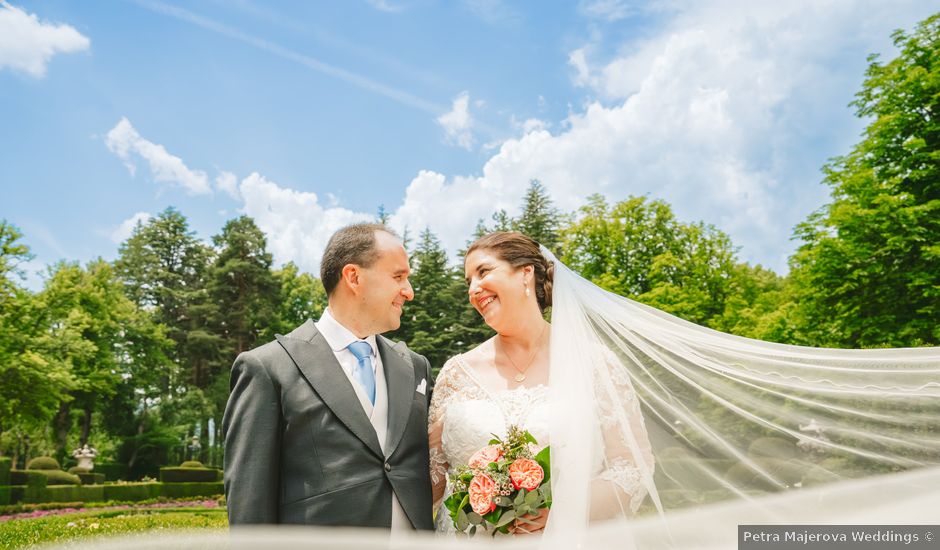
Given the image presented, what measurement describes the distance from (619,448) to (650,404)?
0.30 m

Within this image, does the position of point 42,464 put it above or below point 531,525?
below

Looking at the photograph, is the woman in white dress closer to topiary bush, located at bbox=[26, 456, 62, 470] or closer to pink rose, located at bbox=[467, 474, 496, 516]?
pink rose, located at bbox=[467, 474, 496, 516]

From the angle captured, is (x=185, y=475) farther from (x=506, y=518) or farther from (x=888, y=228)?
(x=506, y=518)

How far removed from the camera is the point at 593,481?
3.49 meters

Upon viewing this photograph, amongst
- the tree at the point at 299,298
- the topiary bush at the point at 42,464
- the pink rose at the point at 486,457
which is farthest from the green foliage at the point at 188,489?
the pink rose at the point at 486,457

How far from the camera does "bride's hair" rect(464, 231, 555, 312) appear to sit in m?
4.63

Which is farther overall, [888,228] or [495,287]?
[888,228]

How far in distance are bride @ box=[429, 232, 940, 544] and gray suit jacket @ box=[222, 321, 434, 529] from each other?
2.18 ft

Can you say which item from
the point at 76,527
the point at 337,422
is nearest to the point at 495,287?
the point at 337,422

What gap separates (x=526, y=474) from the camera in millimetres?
3430

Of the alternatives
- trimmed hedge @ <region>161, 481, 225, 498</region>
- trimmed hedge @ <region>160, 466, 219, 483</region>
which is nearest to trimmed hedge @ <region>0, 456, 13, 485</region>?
trimmed hedge @ <region>161, 481, 225, 498</region>

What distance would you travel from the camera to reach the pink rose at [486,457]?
11.7 feet

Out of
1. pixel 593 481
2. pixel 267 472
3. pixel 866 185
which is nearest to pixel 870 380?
pixel 593 481

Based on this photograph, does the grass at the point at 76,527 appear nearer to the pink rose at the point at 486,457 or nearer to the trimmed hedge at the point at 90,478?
the pink rose at the point at 486,457
